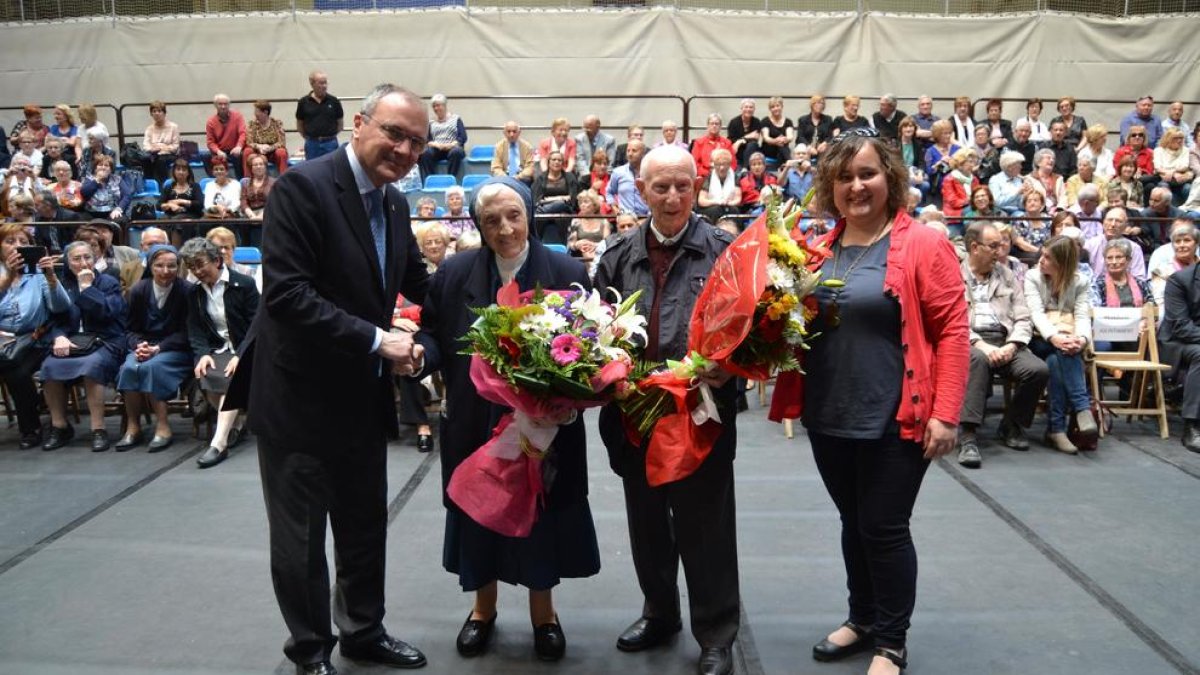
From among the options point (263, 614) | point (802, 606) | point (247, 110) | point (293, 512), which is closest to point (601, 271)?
point (293, 512)

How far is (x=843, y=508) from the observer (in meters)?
2.88

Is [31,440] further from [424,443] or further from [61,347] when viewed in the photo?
[424,443]

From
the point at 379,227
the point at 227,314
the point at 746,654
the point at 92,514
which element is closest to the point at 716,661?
the point at 746,654

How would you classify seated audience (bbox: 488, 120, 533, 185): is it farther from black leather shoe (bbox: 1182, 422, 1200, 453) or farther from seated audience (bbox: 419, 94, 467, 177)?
black leather shoe (bbox: 1182, 422, 1200, 453)

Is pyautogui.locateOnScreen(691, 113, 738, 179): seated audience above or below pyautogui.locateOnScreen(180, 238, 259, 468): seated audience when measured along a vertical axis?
above

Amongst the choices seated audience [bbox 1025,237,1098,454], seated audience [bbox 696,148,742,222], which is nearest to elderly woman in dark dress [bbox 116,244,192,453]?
seated audience [bbox 696,148,742,222]

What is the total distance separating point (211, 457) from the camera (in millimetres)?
5348

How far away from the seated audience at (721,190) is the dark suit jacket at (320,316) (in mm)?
6191

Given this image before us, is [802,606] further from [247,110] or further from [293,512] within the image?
[247,110]

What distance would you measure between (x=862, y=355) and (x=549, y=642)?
4.41 feet

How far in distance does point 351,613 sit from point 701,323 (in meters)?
1.45

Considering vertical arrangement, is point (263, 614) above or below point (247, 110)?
below

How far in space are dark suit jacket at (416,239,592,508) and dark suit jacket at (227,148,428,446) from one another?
0.51ft

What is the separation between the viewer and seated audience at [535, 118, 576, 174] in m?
9.59
